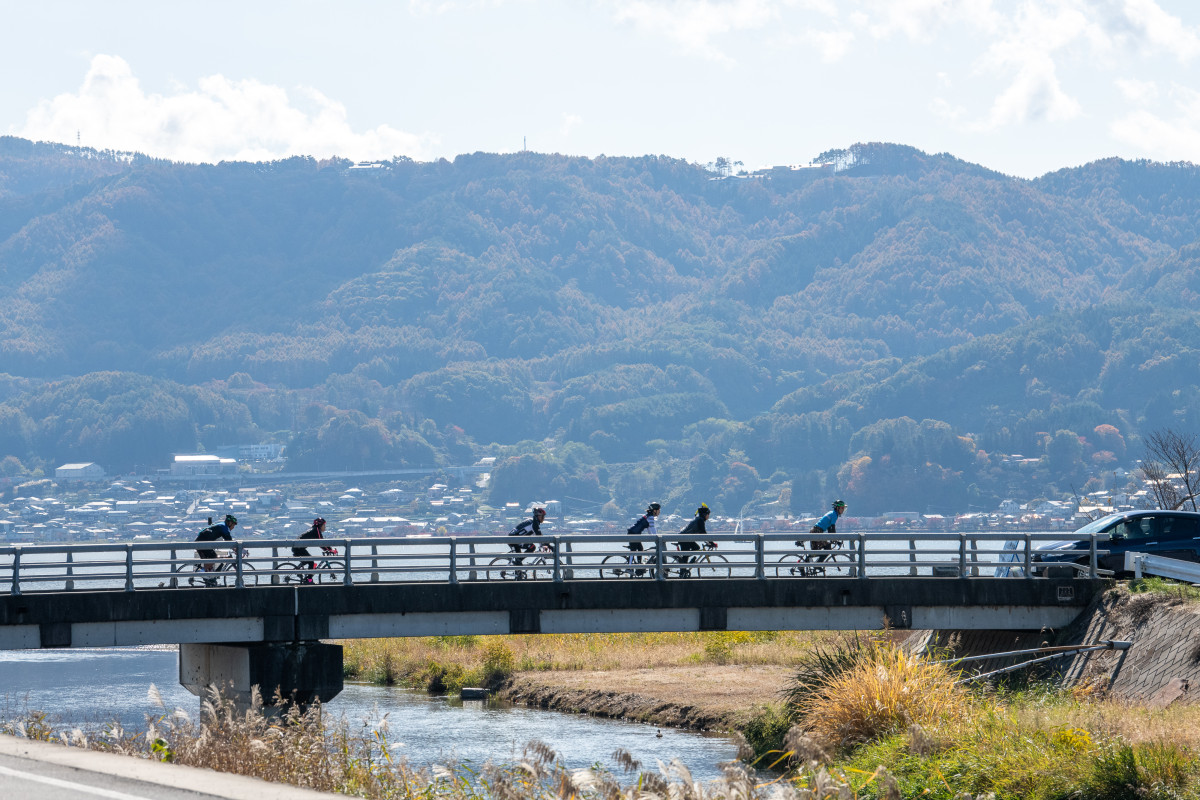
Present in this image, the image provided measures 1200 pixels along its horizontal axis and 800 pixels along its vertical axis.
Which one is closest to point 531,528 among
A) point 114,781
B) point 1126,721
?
point 1126,721

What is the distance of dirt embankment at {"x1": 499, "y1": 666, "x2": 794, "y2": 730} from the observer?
3306cm

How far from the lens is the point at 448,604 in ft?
80.1

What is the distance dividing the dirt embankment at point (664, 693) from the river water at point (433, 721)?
2.26 feet

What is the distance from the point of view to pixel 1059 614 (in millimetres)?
26375

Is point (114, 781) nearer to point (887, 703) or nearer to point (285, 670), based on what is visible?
point (887, 703)

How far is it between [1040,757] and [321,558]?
Answer: 1358cm

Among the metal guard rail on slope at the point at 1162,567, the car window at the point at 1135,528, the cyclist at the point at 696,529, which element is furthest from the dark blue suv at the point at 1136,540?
the cyclist at the point at 696,529

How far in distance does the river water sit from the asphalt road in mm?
4792

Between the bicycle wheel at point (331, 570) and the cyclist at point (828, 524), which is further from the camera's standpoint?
the cyclist at point (828, 524)

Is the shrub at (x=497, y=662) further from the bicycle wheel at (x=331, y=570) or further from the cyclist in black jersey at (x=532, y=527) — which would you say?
the cyclist in black jersey at (x=532, y=527)

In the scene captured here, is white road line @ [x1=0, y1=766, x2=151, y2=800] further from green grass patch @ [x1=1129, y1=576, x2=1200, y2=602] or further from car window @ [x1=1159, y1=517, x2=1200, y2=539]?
car window @ [x1=1159, y1=517, x2=1200, y2=539]

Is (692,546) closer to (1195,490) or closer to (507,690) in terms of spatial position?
(507,690)

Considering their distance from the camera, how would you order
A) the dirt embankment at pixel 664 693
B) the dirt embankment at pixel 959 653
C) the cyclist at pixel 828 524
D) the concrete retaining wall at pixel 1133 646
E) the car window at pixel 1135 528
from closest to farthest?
the concrete retaining wall at pixel 1133 646 → the dirt embankment at pixel 959 653 → the cyclist at pixel 828 524 → the car window at pixel 1135 528 → the dirt embankment at pixel 664 693

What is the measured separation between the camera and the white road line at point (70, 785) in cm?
1100
